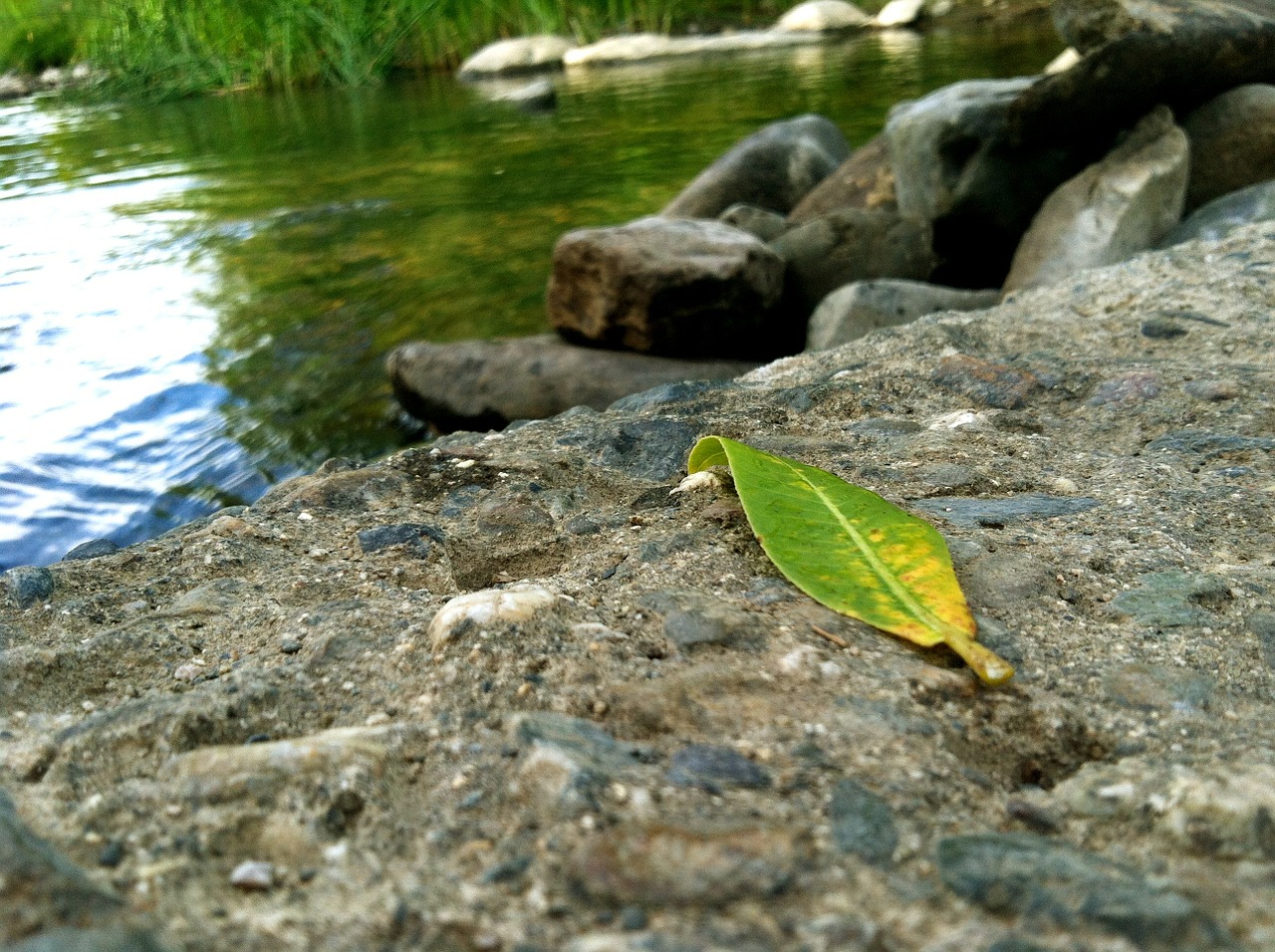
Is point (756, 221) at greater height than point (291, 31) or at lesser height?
lesser

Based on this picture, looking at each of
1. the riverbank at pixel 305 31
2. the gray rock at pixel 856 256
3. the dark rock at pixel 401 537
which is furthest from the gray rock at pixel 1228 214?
the riverbank at pixel 305 31

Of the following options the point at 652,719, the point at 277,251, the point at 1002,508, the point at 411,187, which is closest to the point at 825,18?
the point at 411,187

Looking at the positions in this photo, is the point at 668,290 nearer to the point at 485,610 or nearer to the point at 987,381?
the point at 987,381

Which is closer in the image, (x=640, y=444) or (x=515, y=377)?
(x=640, y=444)

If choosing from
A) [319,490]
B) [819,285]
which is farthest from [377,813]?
[819,285]

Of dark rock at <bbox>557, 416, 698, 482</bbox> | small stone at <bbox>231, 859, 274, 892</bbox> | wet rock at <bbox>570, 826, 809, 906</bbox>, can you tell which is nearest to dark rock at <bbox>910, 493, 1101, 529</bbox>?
dark rock at <bbox>557, 416, 698, 482</bbox>

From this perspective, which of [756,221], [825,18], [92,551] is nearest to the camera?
[92,551]

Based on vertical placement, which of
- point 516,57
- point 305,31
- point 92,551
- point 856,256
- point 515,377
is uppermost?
point 305,31

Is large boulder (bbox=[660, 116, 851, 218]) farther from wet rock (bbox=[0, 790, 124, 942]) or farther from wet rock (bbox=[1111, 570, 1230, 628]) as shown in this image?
wet rock (bbox=[0, 790, 124, 942])
